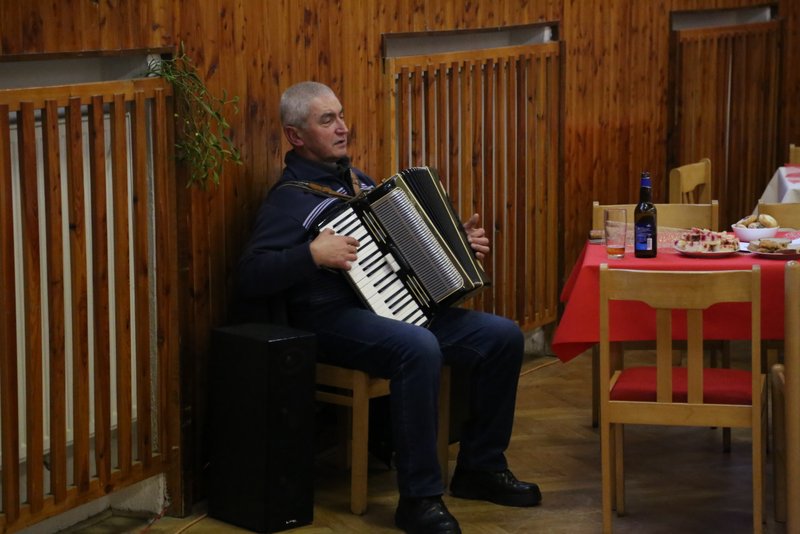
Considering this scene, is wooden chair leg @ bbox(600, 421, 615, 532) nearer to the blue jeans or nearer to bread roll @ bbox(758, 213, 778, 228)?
the blue jeans

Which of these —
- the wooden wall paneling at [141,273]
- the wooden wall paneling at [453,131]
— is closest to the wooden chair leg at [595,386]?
the wooden wall paneling at [453,131]

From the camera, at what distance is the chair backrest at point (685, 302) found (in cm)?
322

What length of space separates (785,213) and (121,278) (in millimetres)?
2194

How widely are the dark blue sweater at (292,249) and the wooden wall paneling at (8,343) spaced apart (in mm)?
762

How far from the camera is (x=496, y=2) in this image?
5.22 metres

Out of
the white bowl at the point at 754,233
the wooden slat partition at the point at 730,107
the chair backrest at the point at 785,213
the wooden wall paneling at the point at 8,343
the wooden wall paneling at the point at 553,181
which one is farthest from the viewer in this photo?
the wooden slat partition at the point at 730,107

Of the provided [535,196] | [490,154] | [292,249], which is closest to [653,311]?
[292,249]

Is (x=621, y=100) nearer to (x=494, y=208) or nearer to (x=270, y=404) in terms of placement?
(x=494, y=208)

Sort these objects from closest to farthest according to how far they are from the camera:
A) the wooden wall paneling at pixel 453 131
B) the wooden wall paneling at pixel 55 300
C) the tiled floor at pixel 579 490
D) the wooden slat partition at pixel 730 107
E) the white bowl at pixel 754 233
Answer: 1. the wooden wall paneling at pixel 55 300
2. the tiled floor at pixel 579 490
3. the white bowl at pixel 754 233
4. the wooden wall paneling at pixel 453 131
5. the wooden slat partition at pixel 730 107

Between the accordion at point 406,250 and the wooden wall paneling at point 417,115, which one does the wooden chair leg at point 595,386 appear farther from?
the wooden wall paneling at point 417,115

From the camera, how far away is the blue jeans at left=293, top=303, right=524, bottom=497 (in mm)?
3600

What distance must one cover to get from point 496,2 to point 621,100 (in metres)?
1.22

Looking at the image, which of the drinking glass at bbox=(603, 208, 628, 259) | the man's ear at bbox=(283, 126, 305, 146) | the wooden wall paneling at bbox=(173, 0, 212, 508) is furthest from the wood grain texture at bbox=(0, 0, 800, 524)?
the drinking glass at bbox=(603, 208, 628, 259)

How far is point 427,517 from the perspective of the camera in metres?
3.55
